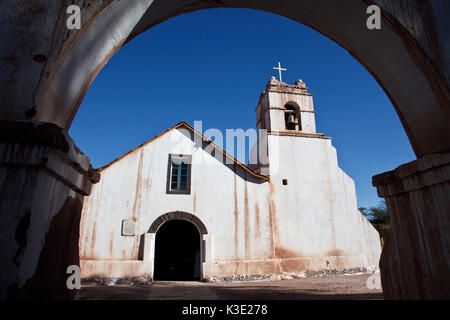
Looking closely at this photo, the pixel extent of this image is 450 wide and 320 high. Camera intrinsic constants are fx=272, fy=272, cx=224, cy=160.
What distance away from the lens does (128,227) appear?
30.7 ft

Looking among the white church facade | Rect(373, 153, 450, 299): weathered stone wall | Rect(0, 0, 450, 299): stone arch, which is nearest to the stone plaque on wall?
the white church facade

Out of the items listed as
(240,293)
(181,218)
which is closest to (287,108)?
(181,218)

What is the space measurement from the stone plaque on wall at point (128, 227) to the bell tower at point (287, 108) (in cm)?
706

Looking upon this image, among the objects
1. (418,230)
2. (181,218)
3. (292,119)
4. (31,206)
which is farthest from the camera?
(292,119)

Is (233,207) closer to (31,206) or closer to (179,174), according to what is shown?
(179,174)

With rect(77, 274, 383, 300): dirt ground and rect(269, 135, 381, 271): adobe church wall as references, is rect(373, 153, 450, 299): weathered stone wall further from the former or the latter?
rect(269, 135, 381, 271): adobe church wall

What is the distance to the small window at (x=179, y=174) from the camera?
402 inches

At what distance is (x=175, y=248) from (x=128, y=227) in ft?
15.6

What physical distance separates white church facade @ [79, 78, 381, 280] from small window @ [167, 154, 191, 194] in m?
0.04

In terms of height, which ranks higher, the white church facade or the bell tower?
the bell tower

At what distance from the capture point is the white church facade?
9.32 metres

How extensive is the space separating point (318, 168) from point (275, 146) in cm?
219

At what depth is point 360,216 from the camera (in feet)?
38.9
